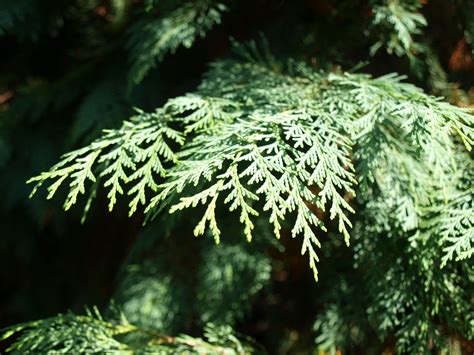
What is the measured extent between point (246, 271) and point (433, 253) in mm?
701

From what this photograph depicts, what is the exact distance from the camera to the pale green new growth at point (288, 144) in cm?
110

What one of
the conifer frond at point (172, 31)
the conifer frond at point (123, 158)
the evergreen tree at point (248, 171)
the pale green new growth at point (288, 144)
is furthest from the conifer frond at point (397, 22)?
the conifer frond at point (123, 158)

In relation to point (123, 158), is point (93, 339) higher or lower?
lower

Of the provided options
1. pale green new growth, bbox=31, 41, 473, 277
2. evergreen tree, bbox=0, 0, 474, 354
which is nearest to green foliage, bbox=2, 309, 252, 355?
evergreen tree, bbox=0, 0, 474, 354

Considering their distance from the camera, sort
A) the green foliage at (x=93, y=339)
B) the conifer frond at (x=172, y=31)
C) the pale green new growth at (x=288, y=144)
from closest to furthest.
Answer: the pale green new growth at (x=288, y=144) < the green foliage at (x=93, y=339) < the conifer frond at (x=172, y=31)

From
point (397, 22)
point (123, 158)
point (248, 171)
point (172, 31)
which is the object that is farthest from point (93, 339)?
point (397, 22)

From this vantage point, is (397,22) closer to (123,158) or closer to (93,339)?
(123,158)

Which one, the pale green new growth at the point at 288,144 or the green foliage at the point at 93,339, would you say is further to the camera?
the green foliage at the point at 93,339

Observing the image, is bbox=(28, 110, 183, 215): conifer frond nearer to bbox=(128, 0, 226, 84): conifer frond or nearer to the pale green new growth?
the pale green new growth

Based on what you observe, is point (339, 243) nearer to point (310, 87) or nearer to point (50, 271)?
point (310, 87)

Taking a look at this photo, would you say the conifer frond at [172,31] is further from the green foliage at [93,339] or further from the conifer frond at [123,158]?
the green foliage at [93,339]

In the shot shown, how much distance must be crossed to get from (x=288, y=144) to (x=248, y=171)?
223mm

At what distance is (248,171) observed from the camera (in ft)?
3.64

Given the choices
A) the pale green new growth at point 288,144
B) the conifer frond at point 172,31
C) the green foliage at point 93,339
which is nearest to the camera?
the pale green new growth at point 288,144
